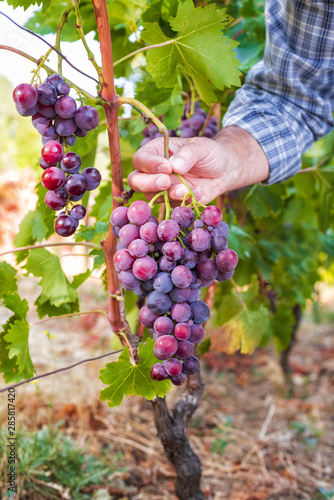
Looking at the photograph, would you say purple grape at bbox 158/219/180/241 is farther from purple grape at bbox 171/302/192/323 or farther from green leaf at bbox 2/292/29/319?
green leaf at bbox 2/292/29/319

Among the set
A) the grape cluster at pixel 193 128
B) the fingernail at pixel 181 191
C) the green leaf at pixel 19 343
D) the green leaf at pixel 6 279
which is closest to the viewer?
the fingernail at pixel 181 191

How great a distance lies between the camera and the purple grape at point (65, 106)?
686 mm

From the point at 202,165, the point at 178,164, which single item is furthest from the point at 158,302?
the point at 202,165

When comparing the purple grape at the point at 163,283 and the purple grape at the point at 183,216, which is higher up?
the purple grape at the point at 183,216

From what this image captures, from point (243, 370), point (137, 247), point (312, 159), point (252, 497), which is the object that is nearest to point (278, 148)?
point (137, 247)

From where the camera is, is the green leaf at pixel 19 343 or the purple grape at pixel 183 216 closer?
the purple grape at pixel 183 216

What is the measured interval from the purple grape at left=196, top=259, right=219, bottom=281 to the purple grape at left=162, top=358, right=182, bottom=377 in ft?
0.49

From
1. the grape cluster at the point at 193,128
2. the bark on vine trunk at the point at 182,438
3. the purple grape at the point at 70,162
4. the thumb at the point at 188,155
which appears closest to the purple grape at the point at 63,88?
the purple grape at the point at 70,162

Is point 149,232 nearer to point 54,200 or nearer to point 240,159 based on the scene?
point 54,200

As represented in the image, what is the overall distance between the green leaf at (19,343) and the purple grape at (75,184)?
33 centimetres

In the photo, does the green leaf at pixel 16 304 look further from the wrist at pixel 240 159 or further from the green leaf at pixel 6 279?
the wrist at pixel 240 159

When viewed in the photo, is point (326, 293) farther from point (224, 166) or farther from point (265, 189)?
point (224, 166)

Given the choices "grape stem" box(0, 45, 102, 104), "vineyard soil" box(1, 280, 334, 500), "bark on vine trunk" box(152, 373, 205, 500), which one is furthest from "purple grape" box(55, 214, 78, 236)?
"vineyard soil" box(1, 280, 334, 500)

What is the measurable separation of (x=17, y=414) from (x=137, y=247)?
168 centimetres
